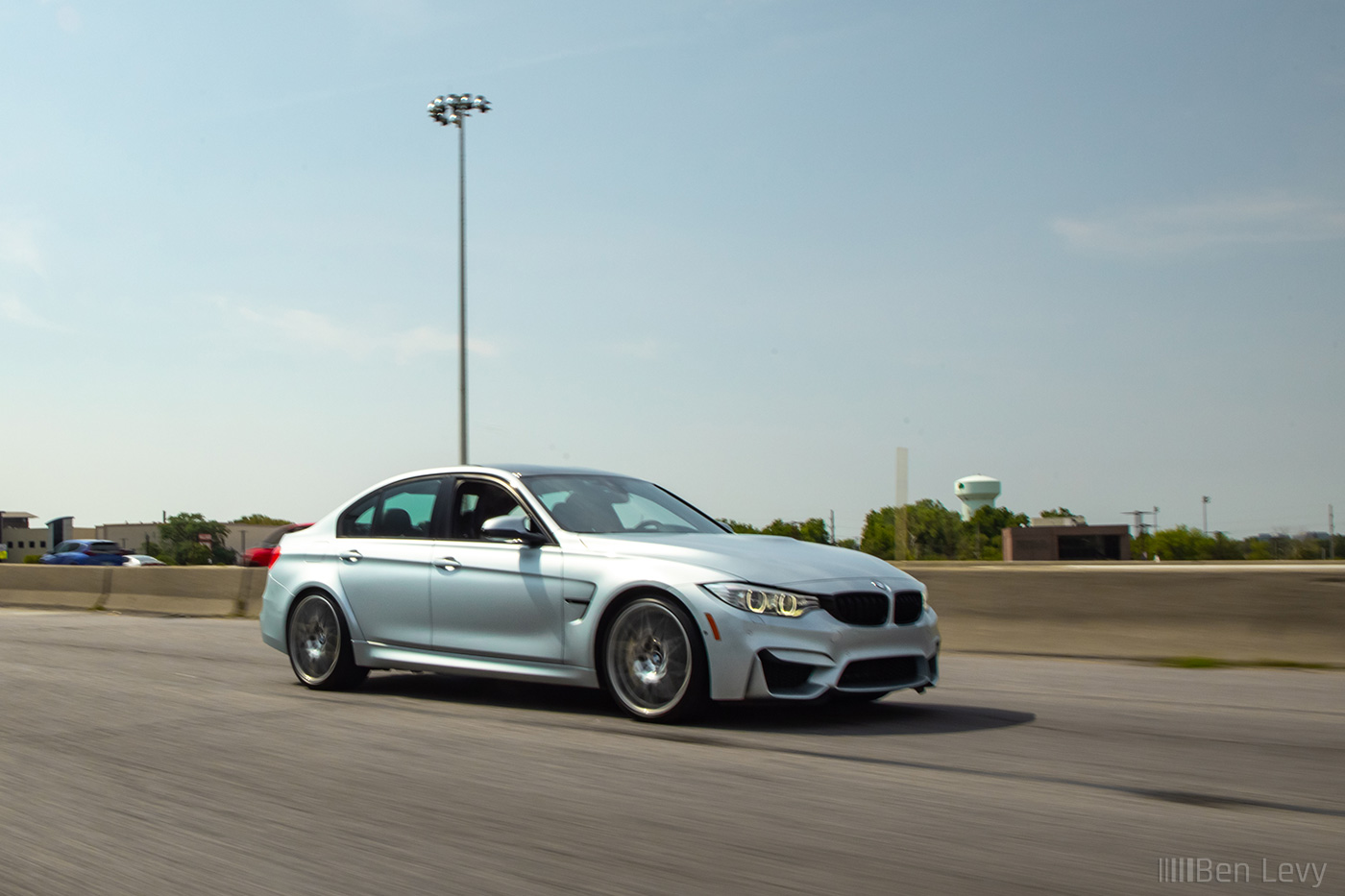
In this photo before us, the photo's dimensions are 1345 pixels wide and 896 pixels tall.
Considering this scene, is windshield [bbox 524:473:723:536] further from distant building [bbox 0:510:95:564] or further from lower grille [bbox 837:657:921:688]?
distant building [bbox 0:510:95:564]

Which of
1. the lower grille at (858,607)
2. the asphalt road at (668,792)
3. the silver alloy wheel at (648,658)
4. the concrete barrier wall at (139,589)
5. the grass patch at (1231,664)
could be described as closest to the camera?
the asphalt road at (668,792)

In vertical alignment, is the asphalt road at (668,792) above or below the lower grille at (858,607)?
below

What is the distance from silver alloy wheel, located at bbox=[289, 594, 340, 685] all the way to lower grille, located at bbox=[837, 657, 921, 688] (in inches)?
149

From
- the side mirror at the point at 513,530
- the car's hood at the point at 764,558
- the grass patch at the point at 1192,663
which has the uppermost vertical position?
the side mirror at the point at 513,530

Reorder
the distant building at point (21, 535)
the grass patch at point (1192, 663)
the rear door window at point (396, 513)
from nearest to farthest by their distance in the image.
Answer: the rear door window at point (396, 513) < the grass patch at point (1192, 663) < the distant building at point (21, 535)

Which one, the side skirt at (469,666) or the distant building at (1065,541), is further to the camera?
the distant building at (1065,541)

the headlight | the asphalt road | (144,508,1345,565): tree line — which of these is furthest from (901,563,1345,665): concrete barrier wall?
(144,508,1345,565): tree line

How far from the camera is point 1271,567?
32.0 ft

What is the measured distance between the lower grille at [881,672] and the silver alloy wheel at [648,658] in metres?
0.83

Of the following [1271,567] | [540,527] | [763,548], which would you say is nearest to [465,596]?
[540,527]

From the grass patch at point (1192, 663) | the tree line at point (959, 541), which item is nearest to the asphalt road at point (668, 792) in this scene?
the grass patch at point (1192, 663)

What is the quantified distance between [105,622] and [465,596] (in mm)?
10471

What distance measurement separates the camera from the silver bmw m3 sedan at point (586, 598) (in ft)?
21.1

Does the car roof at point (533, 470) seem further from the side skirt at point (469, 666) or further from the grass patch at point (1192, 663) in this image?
the grass patch at point (1192, 663)
